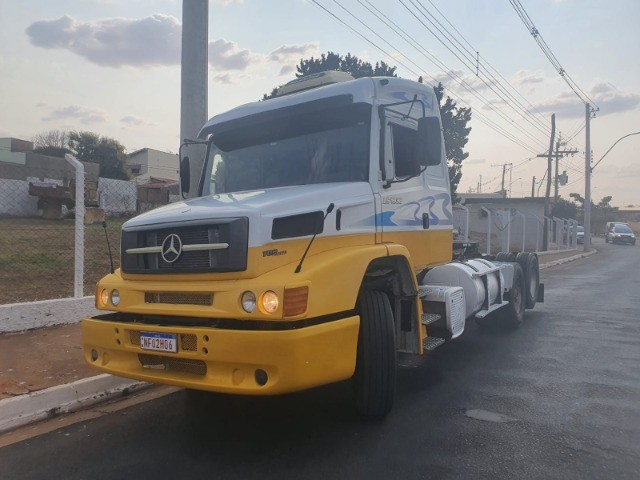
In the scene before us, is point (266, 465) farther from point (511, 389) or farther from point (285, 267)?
point (511, 389)

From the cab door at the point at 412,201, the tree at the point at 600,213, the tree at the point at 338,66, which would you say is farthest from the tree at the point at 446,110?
the tree at the point at 600,213

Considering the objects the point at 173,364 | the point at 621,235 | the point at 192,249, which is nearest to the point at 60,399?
the point at 173,364

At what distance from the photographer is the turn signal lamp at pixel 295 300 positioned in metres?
3.43

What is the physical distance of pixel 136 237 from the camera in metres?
4.27

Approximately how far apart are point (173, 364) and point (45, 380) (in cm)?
192

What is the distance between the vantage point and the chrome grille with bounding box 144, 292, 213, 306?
12.3 feet

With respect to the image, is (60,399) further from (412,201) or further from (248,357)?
(412,201)

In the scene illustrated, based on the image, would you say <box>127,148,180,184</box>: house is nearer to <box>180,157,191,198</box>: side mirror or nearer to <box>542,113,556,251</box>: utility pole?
<box>542,113,556,251</box>: utility pole

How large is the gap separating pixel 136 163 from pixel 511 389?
2263 inches

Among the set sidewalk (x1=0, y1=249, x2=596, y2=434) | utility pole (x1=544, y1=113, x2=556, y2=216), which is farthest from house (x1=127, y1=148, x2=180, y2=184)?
sidewalk (x1=0, y1=249, x2=596, y2=434)

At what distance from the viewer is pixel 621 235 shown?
1842 inches

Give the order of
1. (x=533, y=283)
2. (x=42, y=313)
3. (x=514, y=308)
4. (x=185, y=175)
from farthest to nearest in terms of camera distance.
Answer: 1. (x=533, y=283)
2. (x=514, y=308)
3. (x=42, y=313)
4. (x=185, y=175)

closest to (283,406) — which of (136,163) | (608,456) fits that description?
(608,456)

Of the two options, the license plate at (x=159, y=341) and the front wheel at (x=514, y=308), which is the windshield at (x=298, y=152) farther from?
the front wheel at (x=514, y=308)
